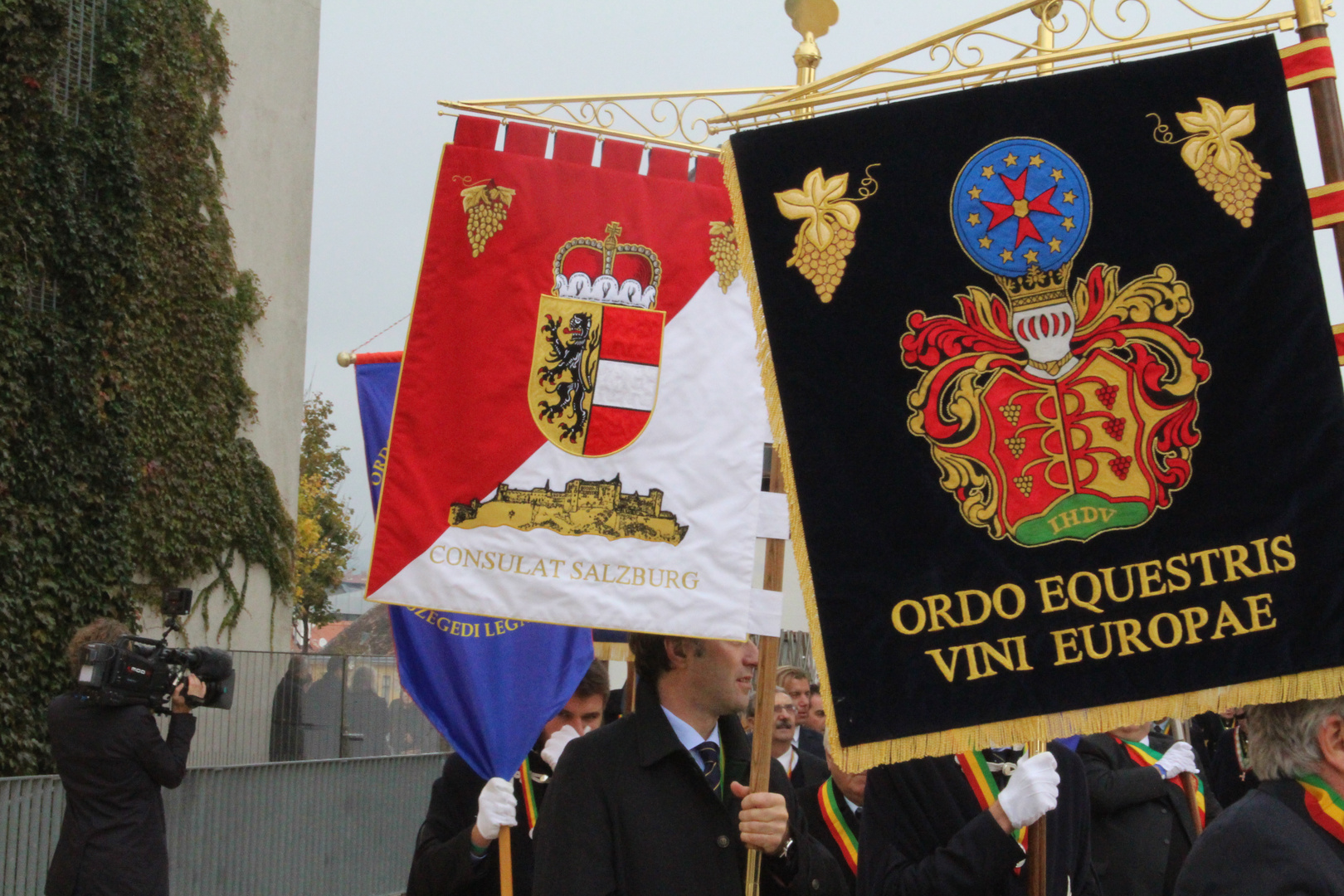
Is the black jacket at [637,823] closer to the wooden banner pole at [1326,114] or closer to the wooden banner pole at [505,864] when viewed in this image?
the wooden banner pole at [505,864]

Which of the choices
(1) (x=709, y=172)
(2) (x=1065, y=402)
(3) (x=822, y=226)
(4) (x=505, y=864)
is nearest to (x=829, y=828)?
(4) (x=505, y=864)

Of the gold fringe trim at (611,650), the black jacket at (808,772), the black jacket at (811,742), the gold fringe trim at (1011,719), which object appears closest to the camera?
the gold fringe trim at (1011,719)

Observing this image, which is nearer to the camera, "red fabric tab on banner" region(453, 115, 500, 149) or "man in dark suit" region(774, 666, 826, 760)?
"red fabric tab on banner" region(453, 115, 500, 149)

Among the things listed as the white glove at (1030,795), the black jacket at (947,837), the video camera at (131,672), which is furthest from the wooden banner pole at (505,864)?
the video camera at (131,672)

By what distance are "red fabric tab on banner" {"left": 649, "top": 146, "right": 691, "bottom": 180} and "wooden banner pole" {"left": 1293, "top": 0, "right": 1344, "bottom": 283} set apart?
2508mm

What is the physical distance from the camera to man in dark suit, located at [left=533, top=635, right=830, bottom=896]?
321 centimetres

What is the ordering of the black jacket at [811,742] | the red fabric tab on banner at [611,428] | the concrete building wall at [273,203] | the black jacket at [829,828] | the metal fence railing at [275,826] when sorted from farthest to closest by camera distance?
the concrete building wall at [273,203] → the metal fence railing at [275,826] → the black jacket at [811,742] → the black jacket at [829,828] → the red fabric tab on banner at [611,428]

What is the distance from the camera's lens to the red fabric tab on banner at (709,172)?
5.05m

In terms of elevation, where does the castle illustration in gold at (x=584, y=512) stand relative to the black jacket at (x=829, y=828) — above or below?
above

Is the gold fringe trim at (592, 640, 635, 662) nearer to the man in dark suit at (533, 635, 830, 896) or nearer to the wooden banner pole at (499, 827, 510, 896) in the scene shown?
the wooden banner pole at (499, 827, 510, 896)

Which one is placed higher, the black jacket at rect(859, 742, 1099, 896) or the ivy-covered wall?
the ivy-covered wall

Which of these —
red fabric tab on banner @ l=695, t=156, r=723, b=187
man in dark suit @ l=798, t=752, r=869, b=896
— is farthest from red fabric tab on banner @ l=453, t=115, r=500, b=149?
man in dark suit @ l=798, t=752, r=869, b=896

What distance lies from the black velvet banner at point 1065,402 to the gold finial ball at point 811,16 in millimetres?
932

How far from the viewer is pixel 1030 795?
12.9 ft
